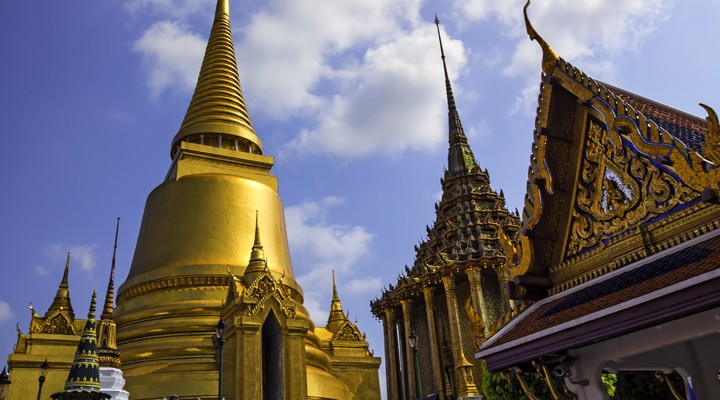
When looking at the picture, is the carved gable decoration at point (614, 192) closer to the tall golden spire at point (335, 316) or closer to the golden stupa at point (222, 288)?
the golden stupa at point (222, 288)

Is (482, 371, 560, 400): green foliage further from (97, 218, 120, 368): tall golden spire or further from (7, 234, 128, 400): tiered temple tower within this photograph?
(7, 234, 128, 400): tiered temple tower

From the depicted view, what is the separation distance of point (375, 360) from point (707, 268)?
18.2 meters

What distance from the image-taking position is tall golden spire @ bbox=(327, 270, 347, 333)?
76.6 feet

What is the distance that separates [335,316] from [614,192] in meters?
19.8

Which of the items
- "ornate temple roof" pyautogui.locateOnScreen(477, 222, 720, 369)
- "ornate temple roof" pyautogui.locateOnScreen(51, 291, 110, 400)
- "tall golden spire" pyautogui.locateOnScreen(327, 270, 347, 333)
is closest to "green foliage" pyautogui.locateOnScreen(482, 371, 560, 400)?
"ornate temple roof" pyautogui.locateOnScreen(477, 222, 720, 369)

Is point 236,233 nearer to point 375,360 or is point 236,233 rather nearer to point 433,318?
point 375,360

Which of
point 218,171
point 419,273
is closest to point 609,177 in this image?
point 218,171

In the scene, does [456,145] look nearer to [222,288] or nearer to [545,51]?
[222,288]

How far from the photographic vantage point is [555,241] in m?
5.56

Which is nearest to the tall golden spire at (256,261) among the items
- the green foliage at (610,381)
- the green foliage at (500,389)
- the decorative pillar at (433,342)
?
the green foliage at (500,389)

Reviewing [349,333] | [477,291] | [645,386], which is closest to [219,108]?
[349,333]

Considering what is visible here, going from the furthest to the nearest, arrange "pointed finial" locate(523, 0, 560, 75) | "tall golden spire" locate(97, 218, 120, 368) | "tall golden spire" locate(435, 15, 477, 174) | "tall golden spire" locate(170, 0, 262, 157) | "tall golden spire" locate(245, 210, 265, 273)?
"tall golden spire" locate(435, 15, 477, 174) → "tall golden spire" locate(170, 0, 262, 157) → "tall golden spire" locate(245, 210, 265, 273) → "tall golden spire" locate(97, 218, 120, 368) → "pointed finial" locate(523, 0, 560, 75)

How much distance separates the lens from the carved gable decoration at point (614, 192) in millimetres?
4539

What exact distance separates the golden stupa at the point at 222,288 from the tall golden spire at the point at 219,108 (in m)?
0.05
